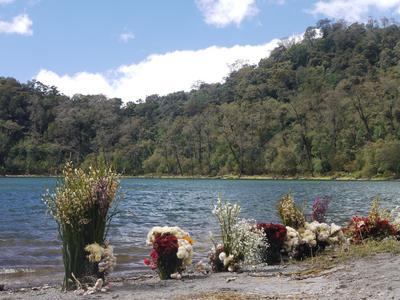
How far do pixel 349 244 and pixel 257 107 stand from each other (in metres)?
146

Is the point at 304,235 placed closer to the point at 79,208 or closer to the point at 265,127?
the point at 79,208

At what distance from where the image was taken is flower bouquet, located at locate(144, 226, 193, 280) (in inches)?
456

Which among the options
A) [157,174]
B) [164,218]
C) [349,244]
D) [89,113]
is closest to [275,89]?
[157,174]

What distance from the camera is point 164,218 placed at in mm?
34062

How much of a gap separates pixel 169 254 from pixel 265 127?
13949 centimetres

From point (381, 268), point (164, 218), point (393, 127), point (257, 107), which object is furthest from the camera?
point (257, 107)

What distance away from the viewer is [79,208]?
33.6ft

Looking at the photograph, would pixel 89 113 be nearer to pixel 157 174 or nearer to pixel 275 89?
pixel 157 174

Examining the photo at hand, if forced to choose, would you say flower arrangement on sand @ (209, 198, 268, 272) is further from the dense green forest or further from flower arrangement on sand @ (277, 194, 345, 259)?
the dense green forest

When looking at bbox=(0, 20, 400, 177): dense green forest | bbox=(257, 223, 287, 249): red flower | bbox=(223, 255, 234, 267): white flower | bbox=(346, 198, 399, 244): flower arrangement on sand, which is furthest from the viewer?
bbox=(0, 20, 400, 177): dense green forest

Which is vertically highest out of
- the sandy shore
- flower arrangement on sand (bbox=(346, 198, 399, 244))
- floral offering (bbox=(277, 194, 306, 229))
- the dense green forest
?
the dense green forest

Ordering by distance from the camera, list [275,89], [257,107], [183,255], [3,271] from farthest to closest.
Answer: [275,89] → [257,107] → [3,271] → [183,255]

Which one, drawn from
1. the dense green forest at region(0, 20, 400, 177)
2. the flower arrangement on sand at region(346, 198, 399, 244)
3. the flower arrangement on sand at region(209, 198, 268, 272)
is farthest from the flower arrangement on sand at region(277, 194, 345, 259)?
Result: the dense green forest at region(0, 20, 400, 177)

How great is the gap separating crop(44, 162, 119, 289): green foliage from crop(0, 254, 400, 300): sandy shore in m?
0.65
